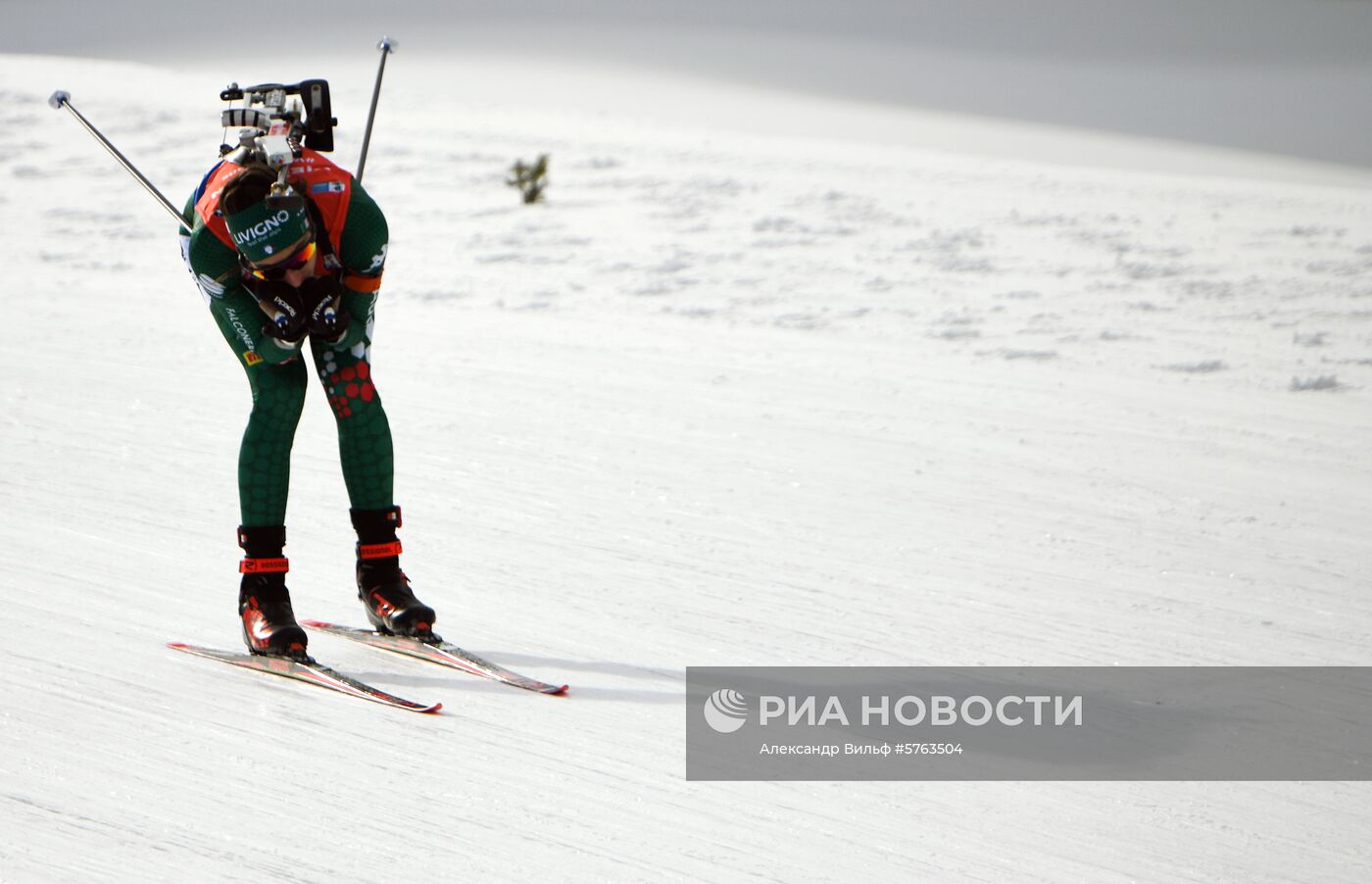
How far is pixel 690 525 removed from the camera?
4605 mm

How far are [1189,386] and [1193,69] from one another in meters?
23.6

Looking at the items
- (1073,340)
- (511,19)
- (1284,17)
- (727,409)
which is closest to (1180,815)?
(727,409)

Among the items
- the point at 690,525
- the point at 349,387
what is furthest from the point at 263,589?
the point at 690,525

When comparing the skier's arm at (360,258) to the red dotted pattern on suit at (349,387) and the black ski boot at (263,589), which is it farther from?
the black ski boot at (263,589)

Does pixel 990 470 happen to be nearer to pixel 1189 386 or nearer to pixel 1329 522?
pixel 1329 522

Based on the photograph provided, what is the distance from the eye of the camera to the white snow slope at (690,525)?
2656 mm

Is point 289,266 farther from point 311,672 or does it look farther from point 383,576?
point 311,672

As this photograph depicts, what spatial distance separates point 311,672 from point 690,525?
1638 mm

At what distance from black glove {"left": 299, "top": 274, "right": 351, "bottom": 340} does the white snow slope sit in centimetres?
86

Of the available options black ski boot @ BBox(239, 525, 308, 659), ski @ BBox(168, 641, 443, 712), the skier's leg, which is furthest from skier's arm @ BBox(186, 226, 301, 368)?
ski @ BBox(168, 641, 443, 712)

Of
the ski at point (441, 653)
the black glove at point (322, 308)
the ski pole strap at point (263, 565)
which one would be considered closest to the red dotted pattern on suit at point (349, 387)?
the black glove at point (322, 308)

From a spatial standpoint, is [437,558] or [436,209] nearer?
[437,558]

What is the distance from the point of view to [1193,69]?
27641 millimetres

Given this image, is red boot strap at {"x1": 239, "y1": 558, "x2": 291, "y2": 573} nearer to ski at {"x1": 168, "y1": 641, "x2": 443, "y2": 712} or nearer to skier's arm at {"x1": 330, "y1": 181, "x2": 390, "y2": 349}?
ski at {"x1": 168, "y1": 641, "x2": 443, "y2": 712}
